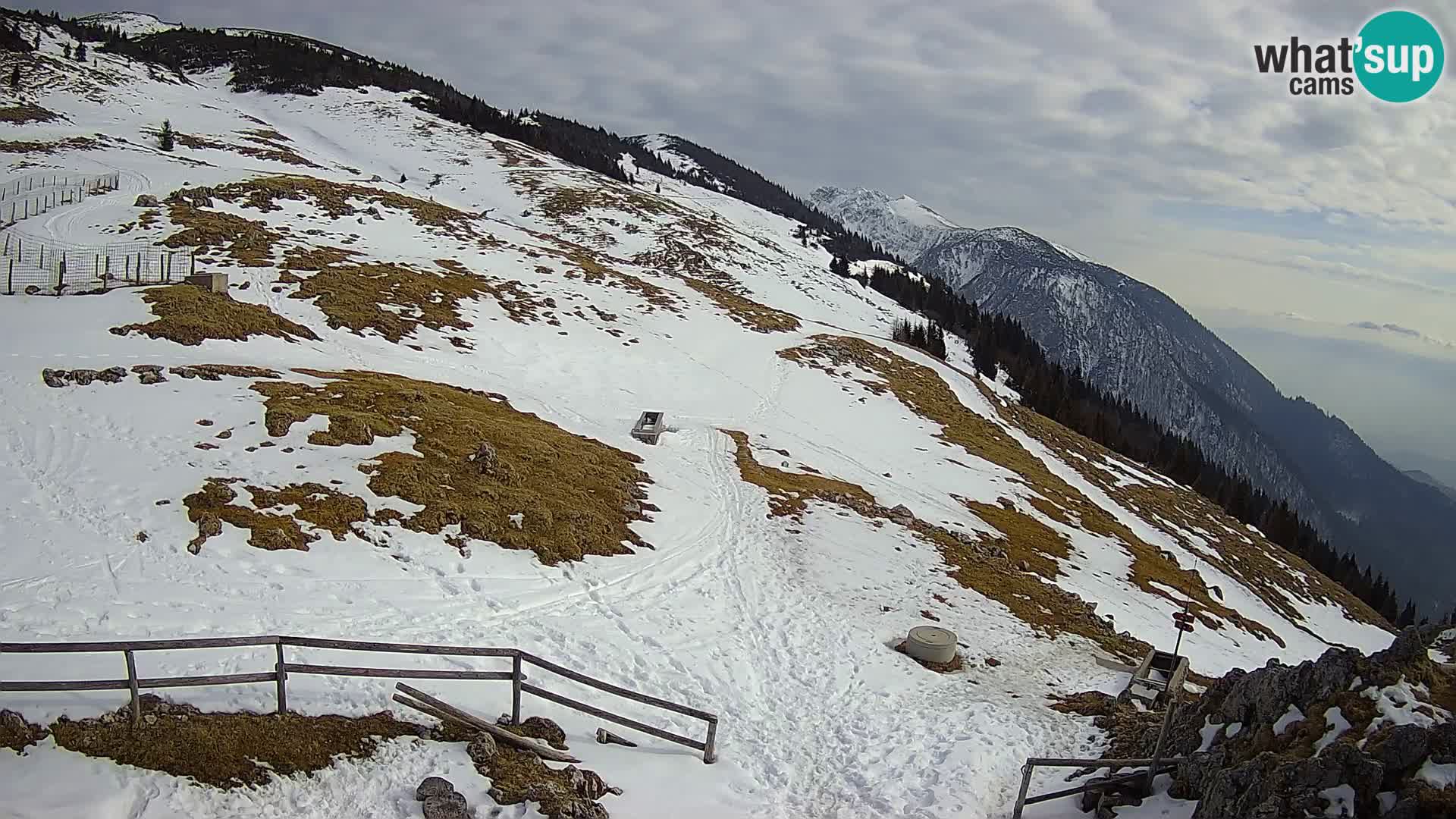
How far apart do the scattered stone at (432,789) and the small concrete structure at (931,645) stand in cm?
1256

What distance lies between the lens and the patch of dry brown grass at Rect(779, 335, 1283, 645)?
116 feet

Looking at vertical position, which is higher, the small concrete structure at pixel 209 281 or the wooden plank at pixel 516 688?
the small concrete structure at pixel 209 281

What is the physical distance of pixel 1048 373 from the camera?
120 m

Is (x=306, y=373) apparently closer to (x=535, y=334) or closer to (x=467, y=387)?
(x=467, y=387)

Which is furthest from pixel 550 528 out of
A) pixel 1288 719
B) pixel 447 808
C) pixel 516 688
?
pixel 1288 719

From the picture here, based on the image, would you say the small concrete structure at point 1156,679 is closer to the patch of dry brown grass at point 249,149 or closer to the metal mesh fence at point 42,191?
the metal mesh fence at point 42,191

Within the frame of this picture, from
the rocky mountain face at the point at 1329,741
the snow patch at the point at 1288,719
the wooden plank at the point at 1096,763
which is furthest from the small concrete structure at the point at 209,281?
the snow patch at the point at 1288,719

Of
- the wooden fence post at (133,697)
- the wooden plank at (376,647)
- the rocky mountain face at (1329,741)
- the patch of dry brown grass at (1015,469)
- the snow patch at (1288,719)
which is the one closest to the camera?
the rocky mountain face at (1329,741)

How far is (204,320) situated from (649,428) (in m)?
20.1

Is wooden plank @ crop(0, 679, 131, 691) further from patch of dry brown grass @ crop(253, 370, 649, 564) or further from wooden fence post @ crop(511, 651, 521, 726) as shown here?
patch of dry brown grass @ crop(253, 370, 649, 564)

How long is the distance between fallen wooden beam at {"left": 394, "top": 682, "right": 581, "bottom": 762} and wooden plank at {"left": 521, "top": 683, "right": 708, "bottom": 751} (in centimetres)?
71

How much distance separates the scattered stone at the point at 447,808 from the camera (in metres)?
9.90

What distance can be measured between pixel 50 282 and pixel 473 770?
4124cm

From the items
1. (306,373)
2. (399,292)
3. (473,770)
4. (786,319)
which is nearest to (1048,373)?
(786,319)
